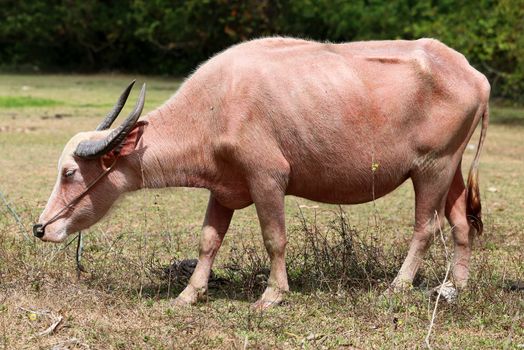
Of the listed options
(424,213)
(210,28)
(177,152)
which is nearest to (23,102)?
(210,28)

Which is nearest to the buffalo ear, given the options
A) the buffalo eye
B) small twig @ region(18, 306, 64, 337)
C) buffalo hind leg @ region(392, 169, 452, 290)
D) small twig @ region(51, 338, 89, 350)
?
the buffalo eye

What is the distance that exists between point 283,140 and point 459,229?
1.52m

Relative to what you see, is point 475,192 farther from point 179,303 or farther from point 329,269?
point 179,303

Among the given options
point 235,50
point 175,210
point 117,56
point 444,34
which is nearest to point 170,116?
point 235,50

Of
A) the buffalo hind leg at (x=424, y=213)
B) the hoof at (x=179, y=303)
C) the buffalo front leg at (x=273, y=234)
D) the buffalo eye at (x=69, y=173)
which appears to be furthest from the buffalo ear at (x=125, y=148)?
the buffalo hind leg at (x=424, y=213)

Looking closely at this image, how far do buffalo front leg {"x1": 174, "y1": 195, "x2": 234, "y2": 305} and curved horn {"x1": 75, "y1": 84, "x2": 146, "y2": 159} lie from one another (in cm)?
85

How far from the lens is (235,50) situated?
6.32 meters

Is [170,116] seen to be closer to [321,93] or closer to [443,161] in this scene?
[321,93]

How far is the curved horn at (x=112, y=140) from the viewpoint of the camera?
5867 millimetres

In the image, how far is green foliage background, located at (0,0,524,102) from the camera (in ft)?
66.8

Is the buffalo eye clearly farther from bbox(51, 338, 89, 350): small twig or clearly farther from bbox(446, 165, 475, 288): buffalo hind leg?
bbox(446, 165, 475, 288): buffalo hind leg

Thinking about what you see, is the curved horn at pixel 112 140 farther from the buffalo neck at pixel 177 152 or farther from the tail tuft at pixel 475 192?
the tail tuft at pixel 475 192

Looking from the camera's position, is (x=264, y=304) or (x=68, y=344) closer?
(x=68, y=344)

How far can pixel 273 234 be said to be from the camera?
6188 millimetres
